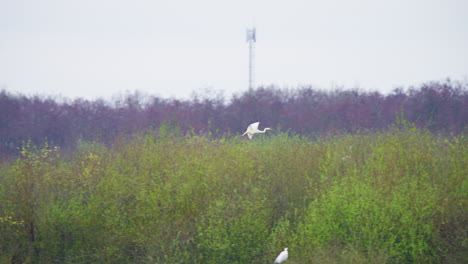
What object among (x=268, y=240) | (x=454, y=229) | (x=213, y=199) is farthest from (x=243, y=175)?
(x=454, y=229)

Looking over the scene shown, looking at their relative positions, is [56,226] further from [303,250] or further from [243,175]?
[303,250]

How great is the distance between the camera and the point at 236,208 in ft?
26.6

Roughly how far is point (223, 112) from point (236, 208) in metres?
19.7

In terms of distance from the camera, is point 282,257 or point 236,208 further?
point 236,208

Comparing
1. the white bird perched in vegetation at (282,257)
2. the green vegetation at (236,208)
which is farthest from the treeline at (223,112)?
the white bird perched in vegetation at (282,257)

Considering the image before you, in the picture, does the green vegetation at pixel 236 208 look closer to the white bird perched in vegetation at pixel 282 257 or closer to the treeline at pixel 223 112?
the white bird perched in vegetation at pixel 282 257

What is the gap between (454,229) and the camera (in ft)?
24.6

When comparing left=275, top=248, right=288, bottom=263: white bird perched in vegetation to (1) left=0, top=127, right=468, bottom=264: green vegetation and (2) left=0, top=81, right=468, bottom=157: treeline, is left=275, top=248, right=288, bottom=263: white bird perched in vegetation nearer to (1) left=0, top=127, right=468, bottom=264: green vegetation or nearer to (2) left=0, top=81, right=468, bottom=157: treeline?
(1) left=0, top=127, right=468, bottom=264: green vegetation

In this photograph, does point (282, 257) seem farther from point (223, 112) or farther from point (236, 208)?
point (223, 112)

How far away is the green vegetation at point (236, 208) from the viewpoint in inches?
291

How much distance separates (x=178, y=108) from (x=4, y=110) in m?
8.96

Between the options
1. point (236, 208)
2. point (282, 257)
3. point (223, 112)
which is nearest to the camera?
point (282, 257)

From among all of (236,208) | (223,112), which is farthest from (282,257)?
(223,112)

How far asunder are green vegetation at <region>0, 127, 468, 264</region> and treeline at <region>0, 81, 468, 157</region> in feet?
50.0
